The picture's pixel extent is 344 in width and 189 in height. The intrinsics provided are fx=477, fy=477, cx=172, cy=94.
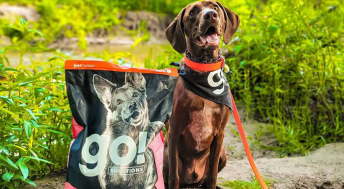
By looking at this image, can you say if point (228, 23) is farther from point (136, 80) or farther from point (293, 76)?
point (293, 76)

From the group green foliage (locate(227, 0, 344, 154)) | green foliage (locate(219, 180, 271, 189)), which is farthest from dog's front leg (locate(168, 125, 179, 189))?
green foliage (locate(227, 0, 344, 154))

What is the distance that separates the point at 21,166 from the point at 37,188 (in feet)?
1.44

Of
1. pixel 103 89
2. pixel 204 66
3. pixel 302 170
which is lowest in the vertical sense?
pixel 302 170

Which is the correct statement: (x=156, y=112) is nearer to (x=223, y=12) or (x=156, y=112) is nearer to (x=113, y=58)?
(x=223, y=12)

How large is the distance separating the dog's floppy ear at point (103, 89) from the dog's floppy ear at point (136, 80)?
3.9 inches

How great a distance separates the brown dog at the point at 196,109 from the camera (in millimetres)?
2516

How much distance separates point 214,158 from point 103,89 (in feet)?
2.67

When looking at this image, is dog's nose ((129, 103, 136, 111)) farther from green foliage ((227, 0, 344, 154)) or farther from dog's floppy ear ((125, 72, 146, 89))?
green foliage ((227, 0, 344, 154))

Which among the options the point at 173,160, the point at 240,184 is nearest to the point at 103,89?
the point at 173,160

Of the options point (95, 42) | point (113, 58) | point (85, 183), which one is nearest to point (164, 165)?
point (85, 183)

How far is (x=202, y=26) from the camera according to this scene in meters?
2.45

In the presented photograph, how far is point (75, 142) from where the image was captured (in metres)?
2.34

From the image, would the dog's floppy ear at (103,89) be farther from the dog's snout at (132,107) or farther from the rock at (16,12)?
the rock at (16,12)

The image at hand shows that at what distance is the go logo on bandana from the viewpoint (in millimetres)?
2574
